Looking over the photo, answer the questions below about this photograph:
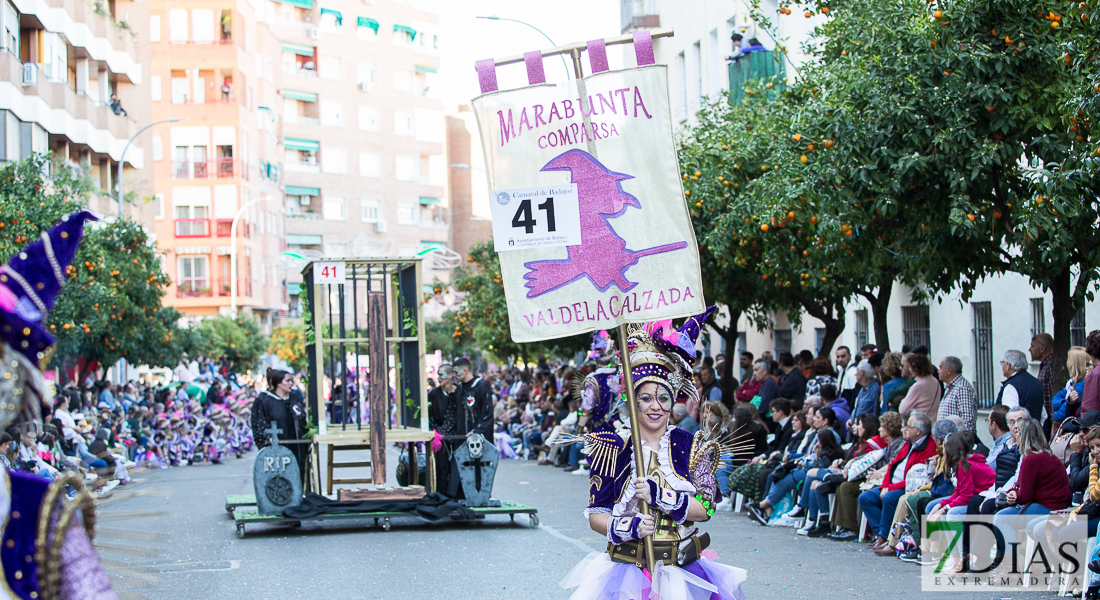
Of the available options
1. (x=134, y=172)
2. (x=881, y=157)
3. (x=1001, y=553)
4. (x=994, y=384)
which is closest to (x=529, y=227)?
(x=1001, y=553)

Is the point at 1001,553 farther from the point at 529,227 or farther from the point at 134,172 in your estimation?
the point at 134,172

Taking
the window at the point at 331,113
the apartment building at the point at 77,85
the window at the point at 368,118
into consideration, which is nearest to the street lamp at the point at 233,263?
the window at the point at 331,113

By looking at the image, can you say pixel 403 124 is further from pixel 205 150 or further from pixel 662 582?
pixel 662 582

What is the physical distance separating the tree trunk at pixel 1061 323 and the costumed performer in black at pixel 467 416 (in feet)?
18.1

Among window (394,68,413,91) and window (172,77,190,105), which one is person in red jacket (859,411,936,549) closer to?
window (172,77,190,105)

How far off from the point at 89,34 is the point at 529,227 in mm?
32861

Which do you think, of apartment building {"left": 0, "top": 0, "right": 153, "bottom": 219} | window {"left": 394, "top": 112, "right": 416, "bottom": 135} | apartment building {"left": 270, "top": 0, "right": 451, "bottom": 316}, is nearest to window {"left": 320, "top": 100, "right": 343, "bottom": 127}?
apartment building {"left": 270, "top": 0, "right": 451, "bottom": 316}

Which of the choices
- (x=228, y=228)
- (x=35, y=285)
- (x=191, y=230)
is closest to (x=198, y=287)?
(x=191, y=230)

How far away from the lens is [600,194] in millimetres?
6008

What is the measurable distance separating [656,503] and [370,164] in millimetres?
71903

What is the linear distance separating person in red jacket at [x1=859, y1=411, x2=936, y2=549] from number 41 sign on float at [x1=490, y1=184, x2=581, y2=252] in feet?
21.4

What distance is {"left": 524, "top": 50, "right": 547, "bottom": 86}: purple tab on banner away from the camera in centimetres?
598

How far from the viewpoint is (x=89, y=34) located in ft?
117

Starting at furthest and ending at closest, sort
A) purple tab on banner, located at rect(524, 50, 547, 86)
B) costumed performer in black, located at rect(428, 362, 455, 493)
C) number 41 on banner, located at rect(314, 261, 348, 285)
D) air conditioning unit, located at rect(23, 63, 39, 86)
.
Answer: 1. air conditioning unit, located at rect(23, 63, 39, 86)
2. costumed performer in black, located at rect(428, 362, 455, 493)
3. number 41 on banner, located at rect(314, 261, 348, 285)
4. purple tab on banner, located at rect(524, 50, 547, 86)
